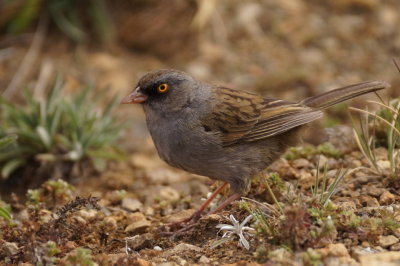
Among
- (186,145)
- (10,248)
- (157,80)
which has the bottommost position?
(10,248)

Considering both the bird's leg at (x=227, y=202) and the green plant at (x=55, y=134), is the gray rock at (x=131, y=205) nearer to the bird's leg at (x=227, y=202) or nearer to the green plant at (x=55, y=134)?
the bird's leg at (x=227, y=202)

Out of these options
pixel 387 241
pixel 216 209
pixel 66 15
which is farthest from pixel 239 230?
pixel 66 15

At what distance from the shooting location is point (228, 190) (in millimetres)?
5988

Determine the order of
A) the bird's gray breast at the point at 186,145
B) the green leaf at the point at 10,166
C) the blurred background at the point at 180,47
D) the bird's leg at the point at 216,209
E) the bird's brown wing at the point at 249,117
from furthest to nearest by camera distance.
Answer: the blurred background at the point at 180,47
the green leaf at the point at 10,166
the bird's brown wing at the point at 249,117
the bird's gray breast at the point at 186,145
the bird's leg at the point at 216,209

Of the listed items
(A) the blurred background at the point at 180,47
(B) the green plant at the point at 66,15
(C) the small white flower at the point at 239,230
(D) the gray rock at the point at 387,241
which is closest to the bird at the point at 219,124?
(C) the small white flower at the point at 239,230

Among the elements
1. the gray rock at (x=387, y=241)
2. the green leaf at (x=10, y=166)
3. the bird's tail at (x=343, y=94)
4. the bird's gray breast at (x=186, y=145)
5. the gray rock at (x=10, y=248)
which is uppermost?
the bird's tail at (x=343, y=94)

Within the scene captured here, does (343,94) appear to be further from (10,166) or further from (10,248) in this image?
(10,166)

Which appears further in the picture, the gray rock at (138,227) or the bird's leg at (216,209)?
the gray rock at (138,227)

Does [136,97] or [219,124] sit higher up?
[136,97]

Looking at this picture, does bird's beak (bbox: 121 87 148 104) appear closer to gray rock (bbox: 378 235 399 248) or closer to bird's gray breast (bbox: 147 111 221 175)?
bird's gray breast (bbox: 147 111 221 175)

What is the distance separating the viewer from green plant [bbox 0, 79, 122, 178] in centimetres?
718

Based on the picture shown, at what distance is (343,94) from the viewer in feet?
19.2

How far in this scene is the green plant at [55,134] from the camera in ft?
23.6

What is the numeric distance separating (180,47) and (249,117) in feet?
14.3
